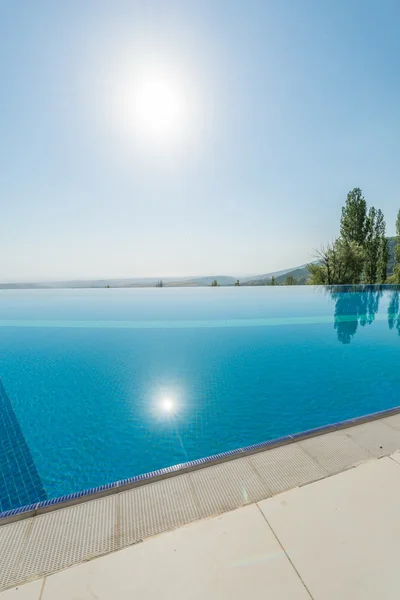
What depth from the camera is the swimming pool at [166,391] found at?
255cm

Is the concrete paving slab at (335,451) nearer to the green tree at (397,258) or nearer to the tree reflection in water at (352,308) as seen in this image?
the tree reflection in water at (352,308)

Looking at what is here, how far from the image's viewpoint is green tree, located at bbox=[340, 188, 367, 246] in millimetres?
18719

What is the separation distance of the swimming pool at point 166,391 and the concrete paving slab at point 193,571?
50.1 inches

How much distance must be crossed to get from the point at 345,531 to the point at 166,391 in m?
2.93

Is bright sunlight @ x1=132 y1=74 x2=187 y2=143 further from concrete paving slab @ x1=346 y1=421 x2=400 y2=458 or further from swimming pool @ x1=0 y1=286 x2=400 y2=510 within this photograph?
concrete paving slab @ x1=346 y1=421 x2=400 y2=458

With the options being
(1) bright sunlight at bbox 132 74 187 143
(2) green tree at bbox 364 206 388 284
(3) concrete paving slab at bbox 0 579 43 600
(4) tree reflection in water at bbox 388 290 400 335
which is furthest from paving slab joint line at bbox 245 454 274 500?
(2) green tree at bbox 364 206 388 284

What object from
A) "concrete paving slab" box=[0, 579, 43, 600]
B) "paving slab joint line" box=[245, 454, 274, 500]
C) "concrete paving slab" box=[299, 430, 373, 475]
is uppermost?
"concrete paving slab" box=[0, 579, 43, 600]

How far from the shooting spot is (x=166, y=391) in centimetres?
386

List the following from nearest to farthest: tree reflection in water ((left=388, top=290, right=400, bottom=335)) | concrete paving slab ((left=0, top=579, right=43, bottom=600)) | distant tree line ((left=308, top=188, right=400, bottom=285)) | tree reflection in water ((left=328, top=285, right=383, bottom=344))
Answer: concrete paving slab ((left=0, top=579, right=43, bottom=600)) → tree reflection in water ((left=328, top=285, right=383, bottom=344)) → tree reflection in water ((left=388, top=290, right=400, bottom=335)) → distant tree line ((left=308, top=188, right=400, bottom=285))

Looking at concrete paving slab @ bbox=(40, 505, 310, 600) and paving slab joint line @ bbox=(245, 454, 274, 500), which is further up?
concrete paving slab @ bbox=(40, 505, 310, 600)

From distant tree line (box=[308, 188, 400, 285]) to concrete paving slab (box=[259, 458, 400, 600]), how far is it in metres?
18.8

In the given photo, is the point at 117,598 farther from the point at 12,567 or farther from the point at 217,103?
the point at 217,103

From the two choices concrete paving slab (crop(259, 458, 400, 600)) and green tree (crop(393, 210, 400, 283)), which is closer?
concrete paving slab (crop(259, 458, 400, 600))

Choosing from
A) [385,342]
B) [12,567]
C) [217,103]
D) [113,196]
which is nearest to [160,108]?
[217,103]
